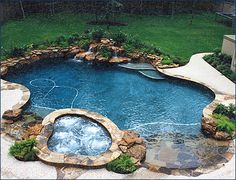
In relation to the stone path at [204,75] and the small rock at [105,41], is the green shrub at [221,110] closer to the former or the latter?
the stone path at [204,75]

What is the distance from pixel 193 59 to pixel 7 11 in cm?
1361

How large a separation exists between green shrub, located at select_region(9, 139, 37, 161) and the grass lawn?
9.86m

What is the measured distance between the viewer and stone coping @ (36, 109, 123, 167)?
9.80m

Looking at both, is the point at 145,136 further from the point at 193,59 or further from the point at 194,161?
the point at 193,59

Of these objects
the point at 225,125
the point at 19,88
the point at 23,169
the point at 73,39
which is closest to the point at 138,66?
the point at 73,39

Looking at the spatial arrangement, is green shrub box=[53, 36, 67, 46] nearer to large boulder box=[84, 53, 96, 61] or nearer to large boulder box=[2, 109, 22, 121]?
large boulder box=[84, 53, 96, 61]

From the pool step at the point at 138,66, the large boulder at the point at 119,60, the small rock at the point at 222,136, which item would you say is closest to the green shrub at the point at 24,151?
the small rock at the point at 222,136

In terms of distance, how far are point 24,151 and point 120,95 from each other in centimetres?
608

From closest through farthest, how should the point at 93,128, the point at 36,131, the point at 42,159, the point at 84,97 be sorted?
the point at 42,159 → the point at 36,131 → the point at 93,128 → the point at 84,97

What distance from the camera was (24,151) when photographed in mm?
9930

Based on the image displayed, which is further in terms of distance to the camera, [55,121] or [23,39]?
[23,39]

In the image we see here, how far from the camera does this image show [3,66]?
1672 cm

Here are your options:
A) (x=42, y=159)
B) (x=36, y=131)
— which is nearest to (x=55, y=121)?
(x=36, y=131)

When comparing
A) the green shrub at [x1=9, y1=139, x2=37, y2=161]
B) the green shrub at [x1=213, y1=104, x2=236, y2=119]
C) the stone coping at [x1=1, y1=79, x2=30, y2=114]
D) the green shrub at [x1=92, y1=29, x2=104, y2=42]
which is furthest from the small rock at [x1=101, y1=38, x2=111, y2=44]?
the green shrub at [x1=9, y1=139, x2=37, y2=161]
